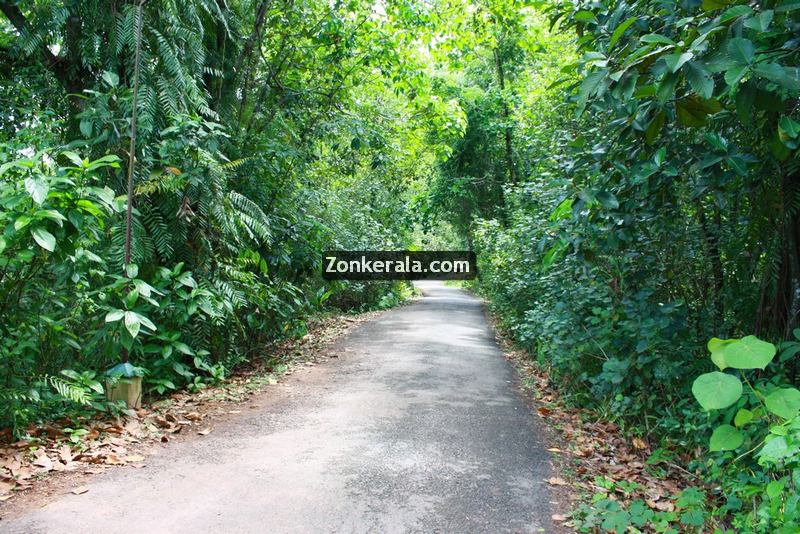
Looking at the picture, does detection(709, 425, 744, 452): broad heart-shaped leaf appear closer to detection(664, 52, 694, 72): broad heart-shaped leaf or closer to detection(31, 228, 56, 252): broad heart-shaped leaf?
detection(664, 52, 694, 72): broad heart-shaped leaf

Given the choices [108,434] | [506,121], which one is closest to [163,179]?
[108,434]

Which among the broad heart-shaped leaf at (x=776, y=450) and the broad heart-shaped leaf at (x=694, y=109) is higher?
the broad heart-shaped leaf at (x=694, y=109)

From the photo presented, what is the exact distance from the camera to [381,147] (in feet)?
34.0

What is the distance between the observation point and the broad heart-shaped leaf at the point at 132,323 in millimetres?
4418

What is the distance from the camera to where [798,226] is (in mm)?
3629

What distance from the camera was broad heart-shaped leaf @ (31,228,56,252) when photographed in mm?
3514

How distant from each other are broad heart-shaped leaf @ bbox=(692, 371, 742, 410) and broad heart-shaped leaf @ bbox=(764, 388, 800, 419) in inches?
7.5

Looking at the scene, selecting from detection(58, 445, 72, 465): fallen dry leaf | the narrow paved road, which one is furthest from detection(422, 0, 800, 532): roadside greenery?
detection(58, 445, 72, 465): fallen dry leaf

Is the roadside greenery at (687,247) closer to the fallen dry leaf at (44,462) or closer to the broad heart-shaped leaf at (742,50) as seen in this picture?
the broad heart-shaped leaf at (742,50)

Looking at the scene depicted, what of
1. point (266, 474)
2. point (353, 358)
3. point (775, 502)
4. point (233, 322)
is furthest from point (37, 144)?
point (775, 502)

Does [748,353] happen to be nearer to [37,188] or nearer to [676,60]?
[676,60]

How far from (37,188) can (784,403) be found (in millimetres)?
4476

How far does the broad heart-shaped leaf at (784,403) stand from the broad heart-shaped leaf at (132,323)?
4367mm

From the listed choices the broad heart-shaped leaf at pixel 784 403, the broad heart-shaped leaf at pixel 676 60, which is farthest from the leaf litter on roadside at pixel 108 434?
the broad heart-shaped leaf at pixel 676 60
